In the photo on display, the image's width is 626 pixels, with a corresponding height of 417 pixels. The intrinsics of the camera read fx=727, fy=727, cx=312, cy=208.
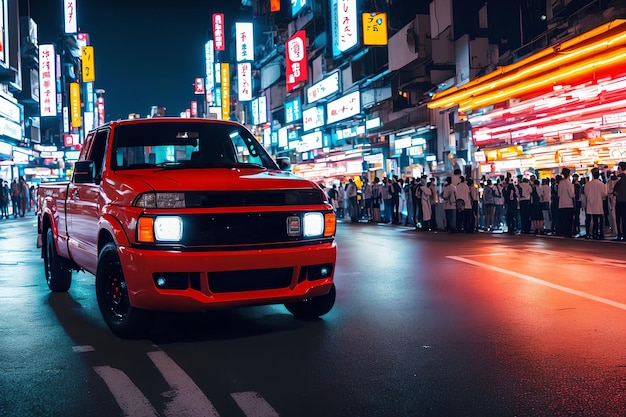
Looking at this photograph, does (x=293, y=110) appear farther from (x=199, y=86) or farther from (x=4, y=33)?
(x=199, y=86)

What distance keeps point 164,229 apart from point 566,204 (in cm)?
1484

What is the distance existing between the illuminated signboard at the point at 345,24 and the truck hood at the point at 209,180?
104 feet

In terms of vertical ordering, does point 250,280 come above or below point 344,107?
below

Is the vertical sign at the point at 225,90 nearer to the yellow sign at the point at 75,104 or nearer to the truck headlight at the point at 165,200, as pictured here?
the yellow sign at the point at 75,104

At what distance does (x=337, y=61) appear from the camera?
46.5 m

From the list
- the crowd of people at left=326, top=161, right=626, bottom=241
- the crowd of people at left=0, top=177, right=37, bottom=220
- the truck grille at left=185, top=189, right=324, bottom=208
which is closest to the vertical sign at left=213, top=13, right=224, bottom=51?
the crowd of people at left=0, top=177, right=37, bottom=220

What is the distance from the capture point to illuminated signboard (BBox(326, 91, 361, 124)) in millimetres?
39844

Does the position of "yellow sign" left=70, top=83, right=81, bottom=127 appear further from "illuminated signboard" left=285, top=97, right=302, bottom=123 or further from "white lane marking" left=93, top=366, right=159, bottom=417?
"white lane marking" left=93, top=366, right=159, bottom=417

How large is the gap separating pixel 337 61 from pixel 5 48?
772 inches

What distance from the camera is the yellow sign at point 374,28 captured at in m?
35.0

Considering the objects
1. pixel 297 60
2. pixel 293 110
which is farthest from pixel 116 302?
pixel 293 110

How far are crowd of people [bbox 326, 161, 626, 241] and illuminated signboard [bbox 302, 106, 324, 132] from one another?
20.6m

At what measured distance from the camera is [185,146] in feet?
25.3

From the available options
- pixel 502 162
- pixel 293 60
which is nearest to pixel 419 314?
pixel 502 162
